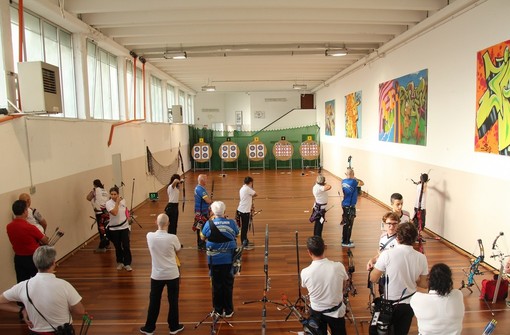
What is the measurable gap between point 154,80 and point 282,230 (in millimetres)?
8379

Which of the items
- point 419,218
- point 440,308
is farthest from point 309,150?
point 440,308

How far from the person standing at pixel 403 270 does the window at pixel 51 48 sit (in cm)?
534

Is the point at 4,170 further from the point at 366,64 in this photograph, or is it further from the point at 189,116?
the point at 189,116

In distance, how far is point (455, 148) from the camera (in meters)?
6.06

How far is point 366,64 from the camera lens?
34.4 ft

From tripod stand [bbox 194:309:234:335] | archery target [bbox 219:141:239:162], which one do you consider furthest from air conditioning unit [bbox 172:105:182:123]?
tripod stand [bbox 194:309:234:335]

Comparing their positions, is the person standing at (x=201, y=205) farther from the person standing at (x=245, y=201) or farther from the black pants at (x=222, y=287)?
the black pants at (x=222, y=287)

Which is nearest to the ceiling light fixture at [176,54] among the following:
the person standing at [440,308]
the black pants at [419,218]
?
the black pants at [419,218]

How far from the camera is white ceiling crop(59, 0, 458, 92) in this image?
5.86 meters

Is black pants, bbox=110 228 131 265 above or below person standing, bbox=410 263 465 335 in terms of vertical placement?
below

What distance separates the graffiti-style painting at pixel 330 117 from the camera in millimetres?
15332

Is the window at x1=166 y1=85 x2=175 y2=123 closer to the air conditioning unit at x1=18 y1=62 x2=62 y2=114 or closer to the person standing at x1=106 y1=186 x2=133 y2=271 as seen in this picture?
the person standing at x1=106 y1=186 x2=133 y2=271

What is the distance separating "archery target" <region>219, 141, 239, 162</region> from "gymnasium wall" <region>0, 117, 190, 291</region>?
313 inches

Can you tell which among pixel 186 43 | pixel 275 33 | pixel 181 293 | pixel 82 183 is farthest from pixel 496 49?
pixel 82 183
